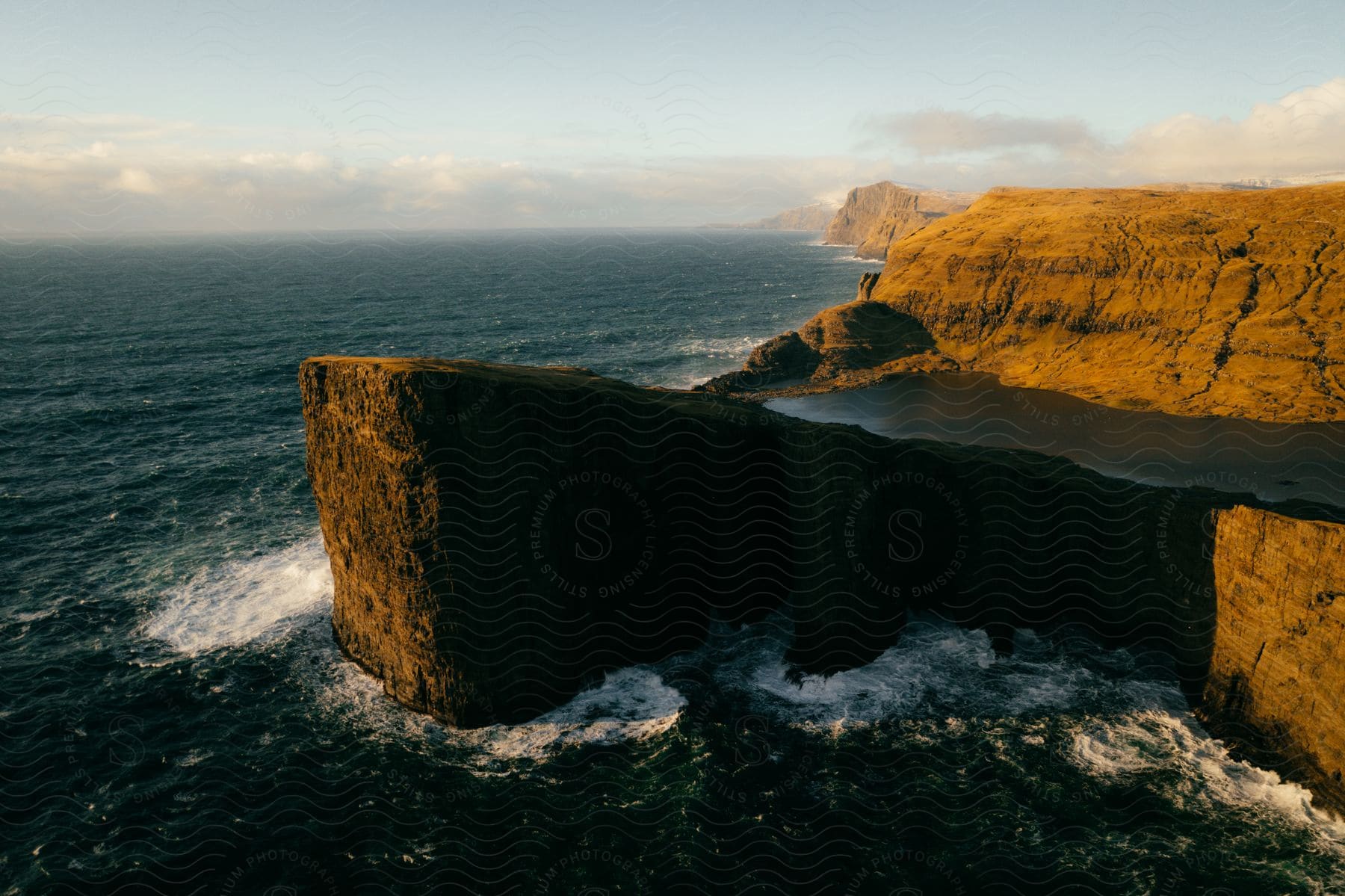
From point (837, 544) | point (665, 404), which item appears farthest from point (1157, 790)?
point (665, 404)

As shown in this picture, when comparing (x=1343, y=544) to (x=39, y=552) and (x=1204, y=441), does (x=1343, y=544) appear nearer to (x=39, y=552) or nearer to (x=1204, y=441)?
(x=1204, y=441)

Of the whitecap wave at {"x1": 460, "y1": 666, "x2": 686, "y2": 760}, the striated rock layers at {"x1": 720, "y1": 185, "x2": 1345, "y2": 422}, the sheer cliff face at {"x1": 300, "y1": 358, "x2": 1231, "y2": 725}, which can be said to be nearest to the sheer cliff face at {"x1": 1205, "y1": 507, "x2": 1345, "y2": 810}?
the sheer cliff face at {"x1": 300, "y1": 358, "x2": 1231, "y2": 725}

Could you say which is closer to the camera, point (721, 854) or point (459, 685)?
point (721, 854)

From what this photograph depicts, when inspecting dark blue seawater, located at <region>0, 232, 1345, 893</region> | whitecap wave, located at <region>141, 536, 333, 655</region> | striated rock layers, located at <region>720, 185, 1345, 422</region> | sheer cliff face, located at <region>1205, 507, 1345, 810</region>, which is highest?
striated rock layers, located at <region>720, 185, 1345, 422</region>

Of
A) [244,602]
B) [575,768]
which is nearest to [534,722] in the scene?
[575,768]

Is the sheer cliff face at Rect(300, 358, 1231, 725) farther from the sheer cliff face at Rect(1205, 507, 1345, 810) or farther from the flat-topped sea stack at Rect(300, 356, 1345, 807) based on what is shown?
the sheer cliff face at Rect(1205, 507, 1345, 810)

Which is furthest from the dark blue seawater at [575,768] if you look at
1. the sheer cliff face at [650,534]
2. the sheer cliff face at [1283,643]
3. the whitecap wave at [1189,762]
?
the sheer cliff face at [650,534]
